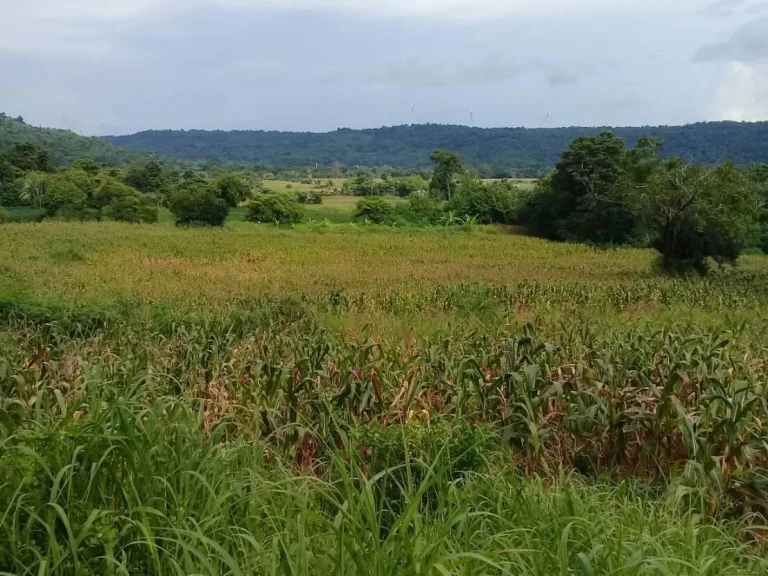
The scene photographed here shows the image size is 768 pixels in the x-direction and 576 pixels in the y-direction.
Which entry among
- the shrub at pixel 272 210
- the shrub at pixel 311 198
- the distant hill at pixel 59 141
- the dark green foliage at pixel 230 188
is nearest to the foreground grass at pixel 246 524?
the shrub at pixel 272 210

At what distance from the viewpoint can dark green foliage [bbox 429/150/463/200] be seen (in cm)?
7088

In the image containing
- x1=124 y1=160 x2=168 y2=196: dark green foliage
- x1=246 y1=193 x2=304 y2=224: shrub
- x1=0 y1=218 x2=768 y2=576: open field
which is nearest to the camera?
x1=0 y1=218 x2=768 y2=576: open field

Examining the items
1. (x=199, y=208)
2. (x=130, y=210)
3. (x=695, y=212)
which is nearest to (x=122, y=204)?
(x=130, y=210)

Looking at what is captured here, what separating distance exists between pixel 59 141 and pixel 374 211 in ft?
335

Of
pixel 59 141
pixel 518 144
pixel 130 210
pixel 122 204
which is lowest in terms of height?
pixel 130 210

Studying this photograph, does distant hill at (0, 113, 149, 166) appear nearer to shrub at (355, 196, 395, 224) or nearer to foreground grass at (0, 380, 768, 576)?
shrub at (355, 196, 395, 224)

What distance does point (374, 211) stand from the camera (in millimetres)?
55750

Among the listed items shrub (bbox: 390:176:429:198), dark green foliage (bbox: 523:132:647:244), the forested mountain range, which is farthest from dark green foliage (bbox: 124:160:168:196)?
dark green foliage (bbox: 523:132:647:244)

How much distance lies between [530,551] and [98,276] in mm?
17794

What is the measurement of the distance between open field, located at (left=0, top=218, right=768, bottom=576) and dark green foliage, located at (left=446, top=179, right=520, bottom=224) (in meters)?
42.2

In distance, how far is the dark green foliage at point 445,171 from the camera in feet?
233

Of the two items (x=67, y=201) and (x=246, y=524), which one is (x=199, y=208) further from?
(x=246, y=524)

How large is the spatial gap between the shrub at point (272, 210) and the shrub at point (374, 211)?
208 inches

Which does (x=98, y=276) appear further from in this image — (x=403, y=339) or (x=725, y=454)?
(x=725, y=454)
